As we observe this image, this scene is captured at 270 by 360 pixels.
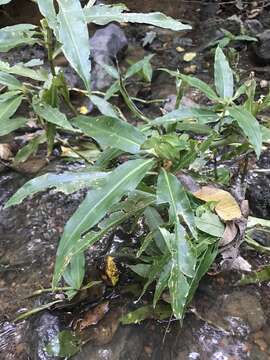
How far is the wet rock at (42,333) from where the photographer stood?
1489mm

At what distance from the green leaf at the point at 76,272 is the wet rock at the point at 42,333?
149mm

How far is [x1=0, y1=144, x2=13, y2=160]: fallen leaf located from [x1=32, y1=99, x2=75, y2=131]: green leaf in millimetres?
807

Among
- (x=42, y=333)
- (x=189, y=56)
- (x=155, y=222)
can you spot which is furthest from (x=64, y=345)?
(x=189, y=56)

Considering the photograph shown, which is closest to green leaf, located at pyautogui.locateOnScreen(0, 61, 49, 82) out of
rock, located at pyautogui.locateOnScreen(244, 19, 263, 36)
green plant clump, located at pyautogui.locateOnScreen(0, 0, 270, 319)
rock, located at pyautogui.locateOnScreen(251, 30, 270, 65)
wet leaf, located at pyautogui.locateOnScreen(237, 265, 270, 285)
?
green plant clump, located at pyautogui.locateOnScreen(0, 0, 270, 319)

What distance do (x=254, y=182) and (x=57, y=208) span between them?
864 mm

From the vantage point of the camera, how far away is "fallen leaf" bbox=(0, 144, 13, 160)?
2.30 meters

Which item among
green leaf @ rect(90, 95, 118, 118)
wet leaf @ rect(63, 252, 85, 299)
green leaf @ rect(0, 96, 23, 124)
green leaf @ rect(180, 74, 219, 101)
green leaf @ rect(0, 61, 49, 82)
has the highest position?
green leaf @ rect(0, 61, 49, 82)

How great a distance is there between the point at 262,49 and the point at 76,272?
217 centimetres

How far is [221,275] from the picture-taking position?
1687 mm

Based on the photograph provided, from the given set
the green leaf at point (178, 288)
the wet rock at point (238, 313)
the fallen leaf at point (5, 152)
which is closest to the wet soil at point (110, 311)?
the wet rock at point (238, 313)

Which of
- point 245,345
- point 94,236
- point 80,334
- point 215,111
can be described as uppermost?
point 215,111

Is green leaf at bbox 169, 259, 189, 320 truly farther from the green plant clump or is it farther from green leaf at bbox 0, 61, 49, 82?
green leaf at bbox 0, 61, 49, 82

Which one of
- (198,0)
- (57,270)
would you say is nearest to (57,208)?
(57,270)

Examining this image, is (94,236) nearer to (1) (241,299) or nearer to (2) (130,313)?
(2) (130,313)
